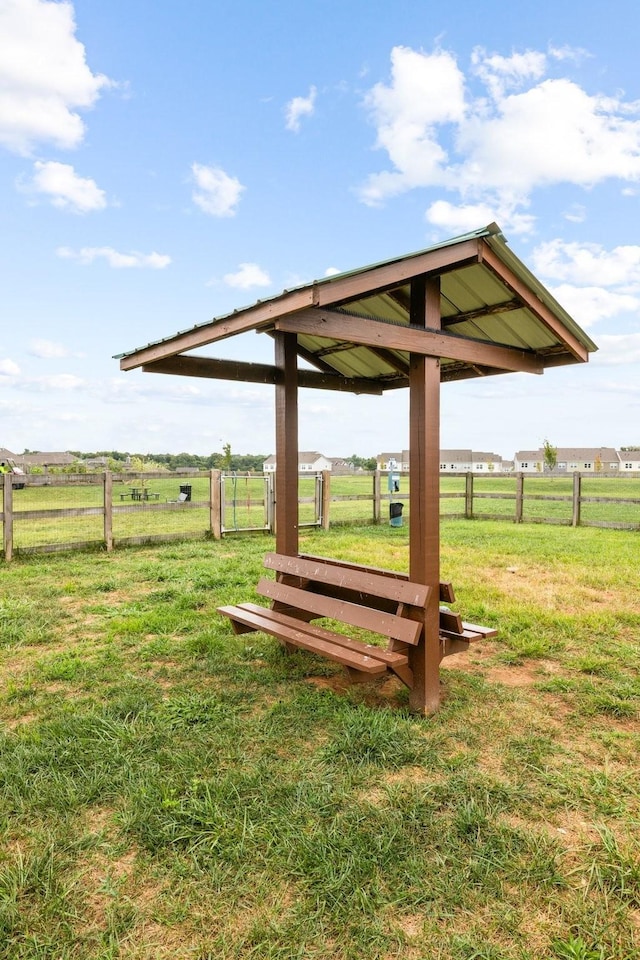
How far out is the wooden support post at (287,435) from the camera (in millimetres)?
4492

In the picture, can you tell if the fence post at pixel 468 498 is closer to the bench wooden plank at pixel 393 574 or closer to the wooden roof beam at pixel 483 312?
the wooden roof beam at pixel 483 312

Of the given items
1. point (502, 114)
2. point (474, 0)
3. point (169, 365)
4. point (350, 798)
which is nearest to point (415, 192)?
point (474, 0)

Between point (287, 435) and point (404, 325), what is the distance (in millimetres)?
1527

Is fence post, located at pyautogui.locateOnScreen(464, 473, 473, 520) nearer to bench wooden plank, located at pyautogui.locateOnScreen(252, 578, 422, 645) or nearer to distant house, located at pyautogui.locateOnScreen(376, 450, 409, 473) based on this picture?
distant house, located at pyautogui.locateOnScreen(376, 450, 409, 473)

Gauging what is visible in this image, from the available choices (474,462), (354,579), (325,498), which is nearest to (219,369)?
(354,579)

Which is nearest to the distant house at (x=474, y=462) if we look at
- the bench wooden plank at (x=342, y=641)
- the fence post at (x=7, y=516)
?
the fence post at (x=7, y=516)

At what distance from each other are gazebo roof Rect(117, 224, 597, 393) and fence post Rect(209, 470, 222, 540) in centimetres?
586

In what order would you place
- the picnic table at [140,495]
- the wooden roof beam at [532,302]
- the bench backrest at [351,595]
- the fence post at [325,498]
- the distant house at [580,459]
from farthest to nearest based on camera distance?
the distant house at [580,459], the picnic table at [140,495], the fence post at [325,498], the wooden roof beam at [532,302], the bench backrest at [351,595]

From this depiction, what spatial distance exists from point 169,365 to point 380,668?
3111 millimetres

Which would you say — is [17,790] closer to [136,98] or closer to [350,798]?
[350,798]

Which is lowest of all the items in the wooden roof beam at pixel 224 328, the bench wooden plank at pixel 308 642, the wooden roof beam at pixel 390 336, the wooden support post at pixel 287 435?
the bench wooden plank at pixel 308 642

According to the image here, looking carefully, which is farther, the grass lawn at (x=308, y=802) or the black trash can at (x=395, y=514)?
the black trash can at (x=395, y=514)

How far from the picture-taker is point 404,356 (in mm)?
5066

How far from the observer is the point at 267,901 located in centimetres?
190
